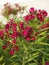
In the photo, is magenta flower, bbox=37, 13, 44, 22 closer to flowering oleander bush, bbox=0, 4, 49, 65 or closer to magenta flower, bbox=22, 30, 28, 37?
flowering oleander bush, bbox=0, 4, 49, 65

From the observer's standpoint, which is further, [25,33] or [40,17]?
[40,17]

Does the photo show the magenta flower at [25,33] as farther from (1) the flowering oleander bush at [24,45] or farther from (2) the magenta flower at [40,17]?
(2) the magenta flower at [40,17]

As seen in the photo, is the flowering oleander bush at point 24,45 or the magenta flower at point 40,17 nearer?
the flowering oleander bush at point 24,45

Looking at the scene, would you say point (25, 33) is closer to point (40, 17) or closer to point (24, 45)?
point (24, 45)

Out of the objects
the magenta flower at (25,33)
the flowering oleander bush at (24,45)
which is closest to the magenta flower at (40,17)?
the flowering oleander bush at (24,45)

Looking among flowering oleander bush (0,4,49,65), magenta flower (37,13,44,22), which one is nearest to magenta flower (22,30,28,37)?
flowering oleander bush (0,4,49,65)

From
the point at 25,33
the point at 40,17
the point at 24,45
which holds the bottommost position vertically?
the point at 24,45

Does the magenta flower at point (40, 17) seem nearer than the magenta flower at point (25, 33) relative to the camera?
No

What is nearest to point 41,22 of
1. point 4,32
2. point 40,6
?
point 4,32

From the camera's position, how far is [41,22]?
2.56m

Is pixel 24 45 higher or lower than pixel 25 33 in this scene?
lower

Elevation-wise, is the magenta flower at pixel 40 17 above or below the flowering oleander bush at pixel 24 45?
above

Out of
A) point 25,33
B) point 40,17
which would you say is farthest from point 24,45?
point 40,17

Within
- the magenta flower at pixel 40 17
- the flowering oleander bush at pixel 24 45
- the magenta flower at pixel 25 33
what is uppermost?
the magenta flower at pixel 40 17
